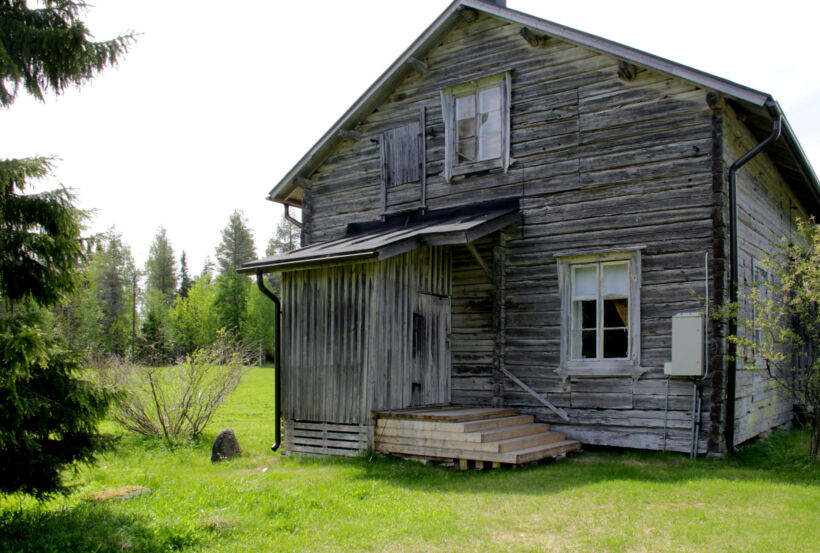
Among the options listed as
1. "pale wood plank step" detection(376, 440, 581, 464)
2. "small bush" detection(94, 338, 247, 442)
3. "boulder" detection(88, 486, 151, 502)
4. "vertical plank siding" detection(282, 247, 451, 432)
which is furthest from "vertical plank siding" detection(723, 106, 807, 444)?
"small bush" detection(94, 338, 247, 442)

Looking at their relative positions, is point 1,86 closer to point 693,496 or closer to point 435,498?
point 435,498

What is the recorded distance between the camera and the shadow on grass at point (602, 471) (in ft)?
27.1

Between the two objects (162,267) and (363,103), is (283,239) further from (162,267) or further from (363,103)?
(363,103)

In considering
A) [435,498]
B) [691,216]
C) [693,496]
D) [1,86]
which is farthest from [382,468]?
[1,86]

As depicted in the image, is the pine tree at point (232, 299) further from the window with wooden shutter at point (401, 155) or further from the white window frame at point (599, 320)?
the white window frame at point (599, 320)

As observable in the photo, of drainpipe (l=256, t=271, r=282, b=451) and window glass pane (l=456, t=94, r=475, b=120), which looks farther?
window glass pane (l=456, t=94, r=475, b=120)

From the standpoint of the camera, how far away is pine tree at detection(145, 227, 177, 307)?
65688 millimetres

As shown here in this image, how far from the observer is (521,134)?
38.1 ft

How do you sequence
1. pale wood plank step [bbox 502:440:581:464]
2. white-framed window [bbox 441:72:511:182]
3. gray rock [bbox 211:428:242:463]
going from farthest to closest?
1. white-framed window [bbox 441:72:511:182]
2. gray rock [bbox 211:428:242:463]
3. pale wood plank step [bbox 502:440:581:464]

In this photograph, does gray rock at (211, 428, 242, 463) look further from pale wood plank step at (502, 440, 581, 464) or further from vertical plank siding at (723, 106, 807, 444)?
vertical plank siding at (723, 106, 807, 444)

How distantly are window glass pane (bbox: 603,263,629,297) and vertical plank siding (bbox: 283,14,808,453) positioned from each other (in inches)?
13.3

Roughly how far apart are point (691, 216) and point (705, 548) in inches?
211

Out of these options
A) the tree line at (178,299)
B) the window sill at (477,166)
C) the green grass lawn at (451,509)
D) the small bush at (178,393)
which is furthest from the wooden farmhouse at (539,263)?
the tree line at (178,299)

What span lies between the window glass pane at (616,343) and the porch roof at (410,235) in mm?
2405
